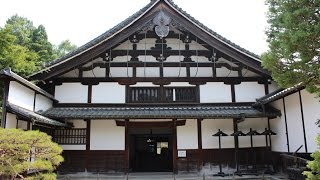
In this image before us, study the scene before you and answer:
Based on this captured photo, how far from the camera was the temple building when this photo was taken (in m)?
15.2

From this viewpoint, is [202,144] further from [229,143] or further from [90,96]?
[90,96]

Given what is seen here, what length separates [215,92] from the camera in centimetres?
1662

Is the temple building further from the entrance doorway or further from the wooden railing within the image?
the entrance doorway

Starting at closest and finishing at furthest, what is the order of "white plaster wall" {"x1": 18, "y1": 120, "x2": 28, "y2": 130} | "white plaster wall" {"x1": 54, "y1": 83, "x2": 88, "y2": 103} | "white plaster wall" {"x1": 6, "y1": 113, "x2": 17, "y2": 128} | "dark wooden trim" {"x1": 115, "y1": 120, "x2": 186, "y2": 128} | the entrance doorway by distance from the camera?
1. "white plaster wall" {"x1": 6, "y1": 113, "x2": 17, "y2": 128}
2. "white plaster wall" {"x1": 18, "y1": 120, "x2": 28, "y2": 130}
3. "dark wooden trim" {"x1": 115, "y1": 120, "x2": 186, "y2": 128}
4. "white plaster wall" {"x1": 54, "y1": 83, "x2": 88, "y2": 103}
5. the entrance doorway

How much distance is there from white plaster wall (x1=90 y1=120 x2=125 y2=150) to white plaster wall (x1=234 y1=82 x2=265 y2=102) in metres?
6.69

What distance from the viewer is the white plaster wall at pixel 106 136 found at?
15.5 m

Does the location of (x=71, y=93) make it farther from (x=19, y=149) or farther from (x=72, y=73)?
(x=19, y=149)

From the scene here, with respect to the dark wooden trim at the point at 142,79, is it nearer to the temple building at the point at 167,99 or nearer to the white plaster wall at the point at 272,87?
the temple building at the point at 167,99

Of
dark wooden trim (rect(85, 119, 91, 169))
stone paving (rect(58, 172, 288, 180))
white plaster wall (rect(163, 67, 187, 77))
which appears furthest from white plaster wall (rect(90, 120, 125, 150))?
white plaster wall (rect(163, 67, 187, 77))

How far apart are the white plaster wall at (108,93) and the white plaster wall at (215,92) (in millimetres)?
4400

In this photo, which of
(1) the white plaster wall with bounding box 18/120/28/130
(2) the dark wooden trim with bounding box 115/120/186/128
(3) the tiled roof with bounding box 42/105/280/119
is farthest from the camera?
(2) the dark wooden trim with bounding box 115/120/186/128

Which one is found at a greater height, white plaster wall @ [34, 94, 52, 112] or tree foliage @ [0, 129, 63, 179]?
white plaster wall @ [34, 94, 52, 112]

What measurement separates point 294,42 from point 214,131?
32.2 feet

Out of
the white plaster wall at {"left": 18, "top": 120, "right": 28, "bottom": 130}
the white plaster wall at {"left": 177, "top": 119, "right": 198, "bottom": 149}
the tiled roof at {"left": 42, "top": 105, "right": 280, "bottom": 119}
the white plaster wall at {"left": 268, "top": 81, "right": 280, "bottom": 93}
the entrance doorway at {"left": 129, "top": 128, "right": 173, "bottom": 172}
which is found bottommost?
the entrance doorway at {"left": 129, "top": 128, "right": 173, "bottom": 172}
